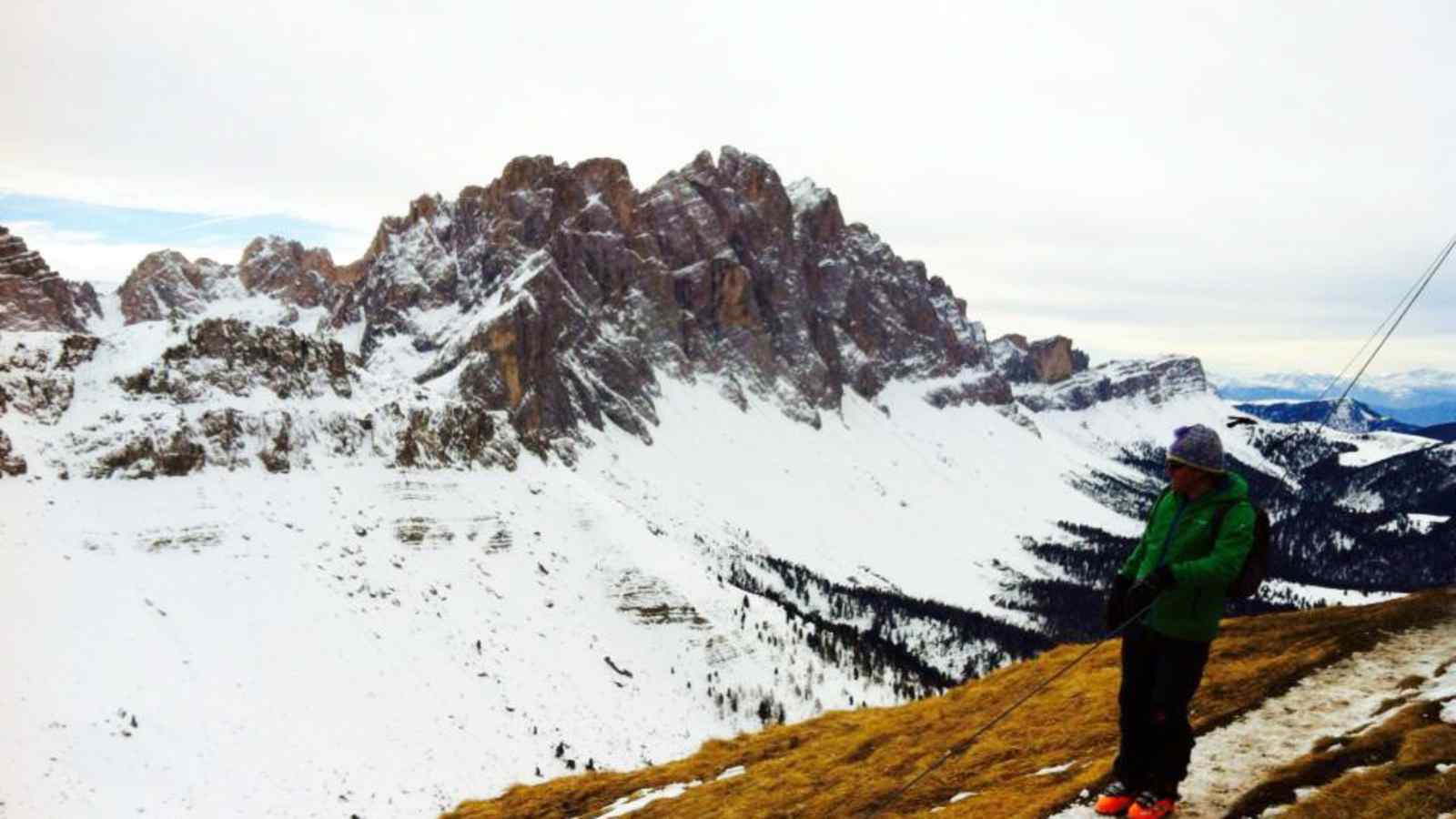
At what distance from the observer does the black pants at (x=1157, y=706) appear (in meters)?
10.0

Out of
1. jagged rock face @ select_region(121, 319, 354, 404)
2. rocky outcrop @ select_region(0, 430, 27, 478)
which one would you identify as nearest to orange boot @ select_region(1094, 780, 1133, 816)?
rocky outcrop @ select_region(0, 430, 27, 478)

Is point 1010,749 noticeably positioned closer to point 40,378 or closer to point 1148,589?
point 1148,589

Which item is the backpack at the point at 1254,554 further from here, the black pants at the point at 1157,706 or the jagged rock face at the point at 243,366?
the jagged rock face at the point at 243,366

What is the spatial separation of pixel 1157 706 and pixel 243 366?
152429 millimetres

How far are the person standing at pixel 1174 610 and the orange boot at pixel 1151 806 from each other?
0.04ft

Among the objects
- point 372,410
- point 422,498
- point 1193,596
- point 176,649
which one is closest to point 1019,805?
point 1193,596

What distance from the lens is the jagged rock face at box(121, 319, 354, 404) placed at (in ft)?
415

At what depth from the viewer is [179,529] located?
108m

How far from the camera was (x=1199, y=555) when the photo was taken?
388 inches

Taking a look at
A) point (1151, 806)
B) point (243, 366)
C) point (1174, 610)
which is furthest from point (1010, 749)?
point (243, 366)

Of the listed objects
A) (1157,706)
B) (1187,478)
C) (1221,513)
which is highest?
(1187,478)

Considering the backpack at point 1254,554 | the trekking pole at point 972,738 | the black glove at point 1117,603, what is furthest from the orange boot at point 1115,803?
the backpack at point 1254,554

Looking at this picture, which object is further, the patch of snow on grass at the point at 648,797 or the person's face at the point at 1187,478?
the patch of snow on grass at the point at 648,797

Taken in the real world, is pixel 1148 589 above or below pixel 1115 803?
above
